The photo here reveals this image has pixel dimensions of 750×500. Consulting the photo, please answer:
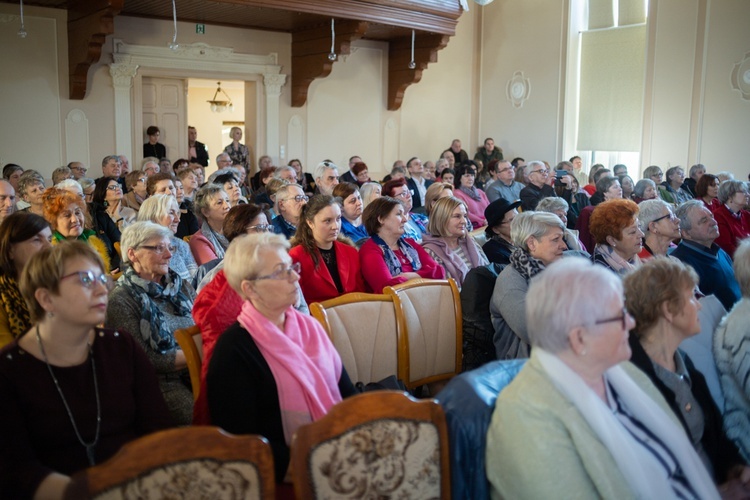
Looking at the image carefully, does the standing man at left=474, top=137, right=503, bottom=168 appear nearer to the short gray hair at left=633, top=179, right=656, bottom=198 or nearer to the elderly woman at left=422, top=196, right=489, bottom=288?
the short gray hair at left=633, top=179, right=656, bottom=198

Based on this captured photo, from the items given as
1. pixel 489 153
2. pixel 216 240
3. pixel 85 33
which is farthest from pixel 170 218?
pixel 489 153

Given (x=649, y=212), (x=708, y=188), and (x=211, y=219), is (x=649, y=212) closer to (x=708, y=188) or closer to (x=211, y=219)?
(x=211, y=219)

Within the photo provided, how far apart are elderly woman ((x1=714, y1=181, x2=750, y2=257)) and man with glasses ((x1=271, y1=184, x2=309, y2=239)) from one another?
142 inches

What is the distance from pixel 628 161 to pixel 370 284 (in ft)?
31.1

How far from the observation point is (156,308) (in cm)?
292

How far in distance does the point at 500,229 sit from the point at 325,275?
1.38 m

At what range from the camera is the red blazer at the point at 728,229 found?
19.5 ft

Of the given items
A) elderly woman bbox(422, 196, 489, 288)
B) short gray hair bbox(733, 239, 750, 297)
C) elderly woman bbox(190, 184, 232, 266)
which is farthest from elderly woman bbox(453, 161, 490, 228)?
short gray hair bbox(733, 239, 750, 297)

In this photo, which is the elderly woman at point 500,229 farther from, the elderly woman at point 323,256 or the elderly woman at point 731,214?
the elderly woman at point 731,214

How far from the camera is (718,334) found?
2674 millimetres

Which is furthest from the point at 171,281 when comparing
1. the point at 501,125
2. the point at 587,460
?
the point at 501,125

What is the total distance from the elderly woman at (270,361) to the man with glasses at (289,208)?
2634mm

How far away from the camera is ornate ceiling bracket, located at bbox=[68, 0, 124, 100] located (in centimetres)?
794

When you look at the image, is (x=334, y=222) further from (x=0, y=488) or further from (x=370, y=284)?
(x=0, y=488)
